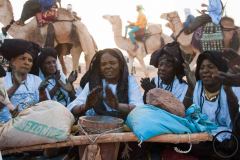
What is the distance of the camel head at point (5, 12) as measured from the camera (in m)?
11.6

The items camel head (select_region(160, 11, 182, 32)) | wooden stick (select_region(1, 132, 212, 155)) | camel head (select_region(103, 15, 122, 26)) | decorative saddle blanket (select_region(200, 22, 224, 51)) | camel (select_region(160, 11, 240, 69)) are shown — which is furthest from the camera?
camel head (select_region(103, 15, 122, 26))

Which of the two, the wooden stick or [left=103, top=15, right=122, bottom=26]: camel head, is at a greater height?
the wooden stick

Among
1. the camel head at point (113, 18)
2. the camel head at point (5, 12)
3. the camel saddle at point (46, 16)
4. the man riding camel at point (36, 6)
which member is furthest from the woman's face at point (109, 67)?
the camel head at point (113, 18)

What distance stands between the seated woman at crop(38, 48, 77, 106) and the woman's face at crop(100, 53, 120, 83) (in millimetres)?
988

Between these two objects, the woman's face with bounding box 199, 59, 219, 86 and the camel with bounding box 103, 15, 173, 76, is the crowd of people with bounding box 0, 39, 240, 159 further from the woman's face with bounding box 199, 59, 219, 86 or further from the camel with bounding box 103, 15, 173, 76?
the camel with bounding box 103, 15, 173, 76

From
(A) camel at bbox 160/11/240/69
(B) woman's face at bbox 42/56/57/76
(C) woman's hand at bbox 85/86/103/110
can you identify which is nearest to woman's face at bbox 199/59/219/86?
(C) woman's hand at bbox 85/86/103/110

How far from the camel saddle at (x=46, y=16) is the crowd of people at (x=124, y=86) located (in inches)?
243

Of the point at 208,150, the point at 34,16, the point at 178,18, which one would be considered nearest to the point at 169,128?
the point at 208,150

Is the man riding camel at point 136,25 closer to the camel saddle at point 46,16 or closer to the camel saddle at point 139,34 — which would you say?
the camel saddle at point 139,34

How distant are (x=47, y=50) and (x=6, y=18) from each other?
21.3 ft

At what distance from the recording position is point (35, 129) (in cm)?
343

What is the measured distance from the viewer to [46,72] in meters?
5.56

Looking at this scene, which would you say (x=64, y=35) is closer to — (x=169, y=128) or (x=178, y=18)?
(x=178, y=18)

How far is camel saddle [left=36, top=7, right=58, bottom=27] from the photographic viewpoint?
1126 centimetres
